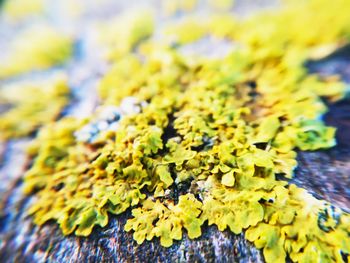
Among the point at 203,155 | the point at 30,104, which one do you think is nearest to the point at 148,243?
the point at 203,155

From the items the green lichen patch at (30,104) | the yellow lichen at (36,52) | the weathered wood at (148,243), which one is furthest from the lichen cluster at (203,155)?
the yellow lichen at (36,52)

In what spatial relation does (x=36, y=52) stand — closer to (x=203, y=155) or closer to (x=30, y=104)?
(x=30, y=104)

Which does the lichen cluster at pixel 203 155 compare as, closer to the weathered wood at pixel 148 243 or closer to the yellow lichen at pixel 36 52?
the weathered wood at pixel 148 243

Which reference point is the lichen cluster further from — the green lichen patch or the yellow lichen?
the yellow lichen

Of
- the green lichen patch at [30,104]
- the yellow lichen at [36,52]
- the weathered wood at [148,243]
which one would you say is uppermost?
the yellow lichen at [36,52]

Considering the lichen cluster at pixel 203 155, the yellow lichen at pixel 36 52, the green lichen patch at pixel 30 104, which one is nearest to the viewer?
the lichen cluster at pixel 203 155

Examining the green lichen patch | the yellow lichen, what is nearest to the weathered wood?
the green lichen patch

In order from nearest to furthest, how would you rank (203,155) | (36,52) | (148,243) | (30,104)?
(148,243) < (203,155) < (30,104) < (36,52)

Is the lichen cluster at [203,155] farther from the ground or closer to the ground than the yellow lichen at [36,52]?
closer to the ground

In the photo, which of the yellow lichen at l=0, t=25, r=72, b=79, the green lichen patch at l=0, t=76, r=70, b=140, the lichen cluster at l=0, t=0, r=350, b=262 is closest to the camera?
the lichen cluster at l=0, t=0, r=350, b=262
